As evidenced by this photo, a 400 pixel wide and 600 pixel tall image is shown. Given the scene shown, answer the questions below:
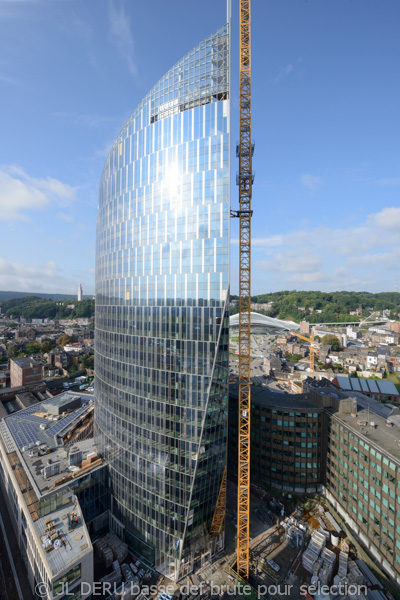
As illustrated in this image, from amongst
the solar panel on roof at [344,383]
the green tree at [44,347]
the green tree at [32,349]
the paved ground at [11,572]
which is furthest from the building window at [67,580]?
the green tree at [44,347]

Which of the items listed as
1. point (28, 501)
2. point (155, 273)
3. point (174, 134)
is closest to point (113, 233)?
point (155, 273)

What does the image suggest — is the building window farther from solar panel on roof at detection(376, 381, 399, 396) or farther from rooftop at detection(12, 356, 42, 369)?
solar panel on roof at detection(376, 381, 399, 396)

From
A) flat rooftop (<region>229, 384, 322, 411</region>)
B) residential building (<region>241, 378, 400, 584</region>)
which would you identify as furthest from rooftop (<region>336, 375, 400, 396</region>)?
flat rooftop (<region>229, 384, 322, 411</region>)

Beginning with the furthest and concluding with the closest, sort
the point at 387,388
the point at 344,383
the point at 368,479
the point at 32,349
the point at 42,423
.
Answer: the point at 32,349 → the point at 387,388 → the point at 344,383 → the point at 42,423 → the point at 368,479

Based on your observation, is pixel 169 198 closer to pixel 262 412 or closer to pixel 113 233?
pixel 113 233

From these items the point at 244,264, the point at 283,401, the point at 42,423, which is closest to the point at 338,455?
the point at 283,401

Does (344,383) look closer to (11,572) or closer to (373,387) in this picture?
(373,387)

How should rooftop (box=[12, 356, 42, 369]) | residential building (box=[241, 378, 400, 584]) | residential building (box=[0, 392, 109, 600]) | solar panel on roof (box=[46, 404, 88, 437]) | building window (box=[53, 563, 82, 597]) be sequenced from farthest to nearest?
rooftop (box=[12, 356, 42, 369]) → solar panel on roof (box=[46, 404, 88, 437]) → residential building (box=[241, 378, 400, 584]) → residential building (box=[0, 392, 109, 600]) → building window (box=[53, 563, 82, 597])
